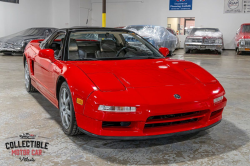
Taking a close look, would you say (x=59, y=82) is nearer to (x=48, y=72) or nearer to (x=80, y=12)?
(x=48, y=72)

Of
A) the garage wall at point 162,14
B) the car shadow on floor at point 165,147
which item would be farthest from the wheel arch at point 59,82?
the garage wall at point 162,14

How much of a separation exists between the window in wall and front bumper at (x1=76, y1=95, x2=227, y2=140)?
16.5 m

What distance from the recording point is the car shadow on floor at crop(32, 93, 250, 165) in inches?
90.0

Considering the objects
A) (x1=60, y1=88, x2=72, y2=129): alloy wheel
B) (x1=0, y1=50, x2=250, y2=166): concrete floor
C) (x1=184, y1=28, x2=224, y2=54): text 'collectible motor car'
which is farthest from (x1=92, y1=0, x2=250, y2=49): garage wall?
(x1=60, y1=88, x2=72, y2=129): alloy wheel

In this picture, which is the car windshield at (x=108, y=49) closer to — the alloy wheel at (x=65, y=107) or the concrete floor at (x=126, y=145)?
the alloy wheel at (x=65, y=107)

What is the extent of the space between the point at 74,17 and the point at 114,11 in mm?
2853

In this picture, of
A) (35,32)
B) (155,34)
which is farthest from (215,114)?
(35,32)

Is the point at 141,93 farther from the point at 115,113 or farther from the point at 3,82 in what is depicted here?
the point at 3,82

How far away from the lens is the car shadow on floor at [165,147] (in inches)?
90.0

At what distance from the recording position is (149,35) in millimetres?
10492

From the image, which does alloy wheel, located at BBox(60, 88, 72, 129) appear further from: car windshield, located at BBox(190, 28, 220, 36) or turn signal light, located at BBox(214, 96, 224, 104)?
car windshield, located at BBox(190, 28, 220, 36)

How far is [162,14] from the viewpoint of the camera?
18.2 m

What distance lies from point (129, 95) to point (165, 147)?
2.11ft

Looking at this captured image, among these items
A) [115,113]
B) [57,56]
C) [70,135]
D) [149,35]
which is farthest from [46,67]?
[149,35]
